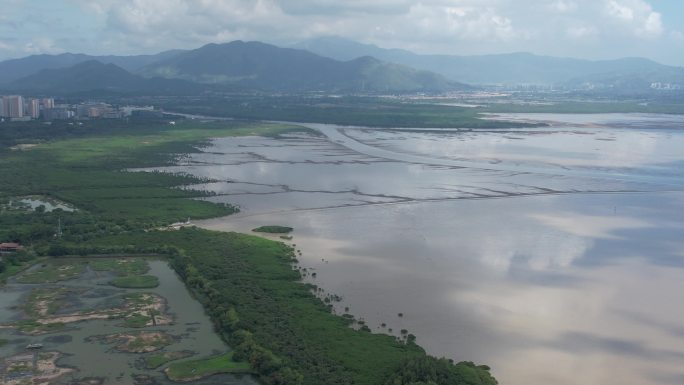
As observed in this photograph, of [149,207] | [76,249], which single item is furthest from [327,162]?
[76,249]

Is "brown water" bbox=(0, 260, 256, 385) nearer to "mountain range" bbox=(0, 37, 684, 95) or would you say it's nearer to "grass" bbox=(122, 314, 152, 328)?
"grass" bbox=(122, 314, 152, 328)

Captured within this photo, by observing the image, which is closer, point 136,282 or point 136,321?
point 136,321

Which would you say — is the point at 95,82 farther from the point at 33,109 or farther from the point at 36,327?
the point at 36,327

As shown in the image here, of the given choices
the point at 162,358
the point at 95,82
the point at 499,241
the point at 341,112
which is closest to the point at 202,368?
the point at 162,358

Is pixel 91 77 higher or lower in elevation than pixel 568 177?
higher

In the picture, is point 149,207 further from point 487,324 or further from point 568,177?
point 568,177

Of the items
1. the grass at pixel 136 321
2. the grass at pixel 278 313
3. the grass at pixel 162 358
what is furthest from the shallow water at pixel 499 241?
the grass at pixel 136 321

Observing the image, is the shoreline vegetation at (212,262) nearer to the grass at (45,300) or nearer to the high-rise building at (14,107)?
the grass at (45,300)
